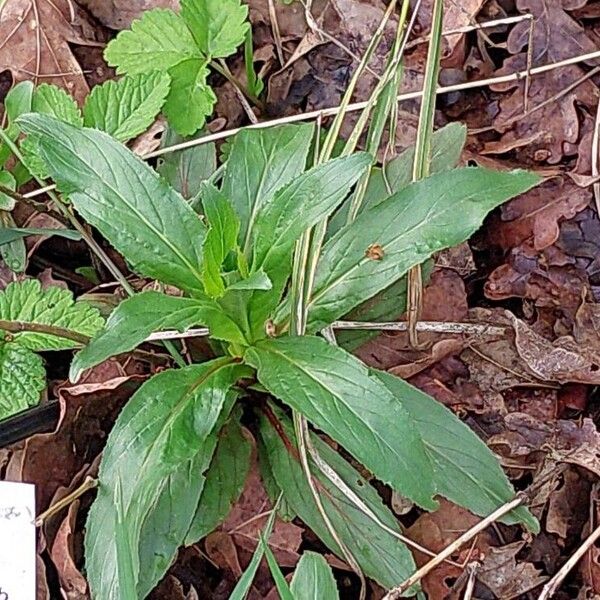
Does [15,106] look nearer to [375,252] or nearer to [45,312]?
[45,312]

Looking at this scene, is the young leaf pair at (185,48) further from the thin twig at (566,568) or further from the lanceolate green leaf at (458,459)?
the thin twig at (566,568)

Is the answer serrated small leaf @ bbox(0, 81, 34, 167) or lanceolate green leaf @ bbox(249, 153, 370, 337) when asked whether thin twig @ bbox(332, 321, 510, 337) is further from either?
serrated small leaf @ bbox(0, 81, 34, 167)

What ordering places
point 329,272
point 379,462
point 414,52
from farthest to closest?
1. point 414,52
2. point 329,272
3. point 379,462

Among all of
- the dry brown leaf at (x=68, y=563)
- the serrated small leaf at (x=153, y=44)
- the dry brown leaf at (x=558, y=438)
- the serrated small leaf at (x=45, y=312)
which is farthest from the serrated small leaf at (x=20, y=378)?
the dry brown leaf at (x=558, y=438)

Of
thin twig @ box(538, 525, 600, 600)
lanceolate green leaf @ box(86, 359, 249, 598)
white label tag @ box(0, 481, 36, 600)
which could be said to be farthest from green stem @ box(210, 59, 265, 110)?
thin twig @ box(538, 525, 600, 600)

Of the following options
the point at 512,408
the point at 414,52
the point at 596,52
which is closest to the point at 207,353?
the point at 512,408

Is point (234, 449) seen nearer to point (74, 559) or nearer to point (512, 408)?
point (74, 559)
